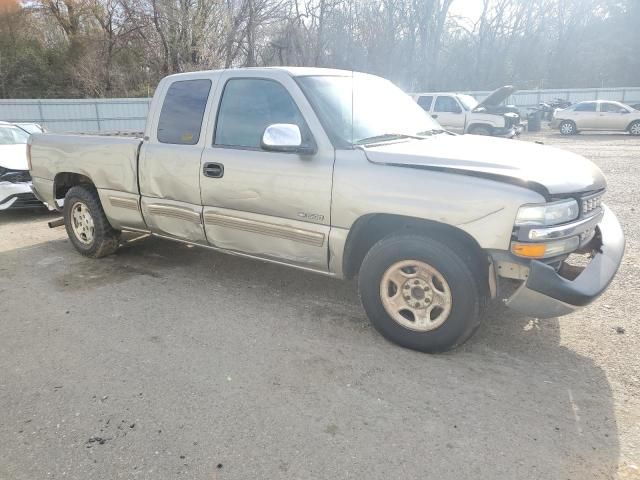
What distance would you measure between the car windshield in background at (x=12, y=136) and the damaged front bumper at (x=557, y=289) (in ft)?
28.7

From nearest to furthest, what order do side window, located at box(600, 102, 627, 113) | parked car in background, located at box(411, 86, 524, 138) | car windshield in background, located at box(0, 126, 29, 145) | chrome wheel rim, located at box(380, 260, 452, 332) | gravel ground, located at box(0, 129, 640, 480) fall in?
1. gravel ground, located at box(0, 129, 640, 480)
2. chrome wheel rim, located at box(380, 260, 452, 332)
3. car windshield in background, located at box(0, 126, 29, 145)
4. parked car in background, located at box(411, 86, 524, 138)
5. side window, located at box(600, 102, 627, 113)

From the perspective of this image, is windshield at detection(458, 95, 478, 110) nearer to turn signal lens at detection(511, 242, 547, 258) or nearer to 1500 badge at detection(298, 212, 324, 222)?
1500 badge at detection(298, 212, 324, 222)

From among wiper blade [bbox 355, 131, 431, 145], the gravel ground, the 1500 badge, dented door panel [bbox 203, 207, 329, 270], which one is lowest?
the gravel ground

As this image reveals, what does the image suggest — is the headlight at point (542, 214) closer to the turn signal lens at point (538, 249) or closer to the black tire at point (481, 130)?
the turn signal lens at point (538, 249)

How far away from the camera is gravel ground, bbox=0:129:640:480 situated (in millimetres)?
2416

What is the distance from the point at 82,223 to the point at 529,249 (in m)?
4.74

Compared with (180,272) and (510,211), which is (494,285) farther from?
(180,272)

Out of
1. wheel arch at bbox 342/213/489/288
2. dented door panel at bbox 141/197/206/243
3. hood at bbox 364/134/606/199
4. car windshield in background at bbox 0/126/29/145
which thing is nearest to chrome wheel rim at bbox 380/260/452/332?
wheel arch at bbox 342/213/489/288

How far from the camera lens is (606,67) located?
42281 mm

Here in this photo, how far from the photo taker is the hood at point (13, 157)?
7582 mm

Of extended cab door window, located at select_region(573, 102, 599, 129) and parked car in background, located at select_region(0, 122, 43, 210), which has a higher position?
extended cab door window, located at select_region(573, 102, 599, 129)

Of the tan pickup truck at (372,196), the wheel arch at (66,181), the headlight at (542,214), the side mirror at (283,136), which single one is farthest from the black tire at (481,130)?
the headlight at (542,214)

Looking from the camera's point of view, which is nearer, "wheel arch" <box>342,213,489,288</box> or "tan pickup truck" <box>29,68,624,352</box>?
"tan pickup truck" <box>29,68,624,352</box>

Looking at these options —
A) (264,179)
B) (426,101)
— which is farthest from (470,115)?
(264,179)
